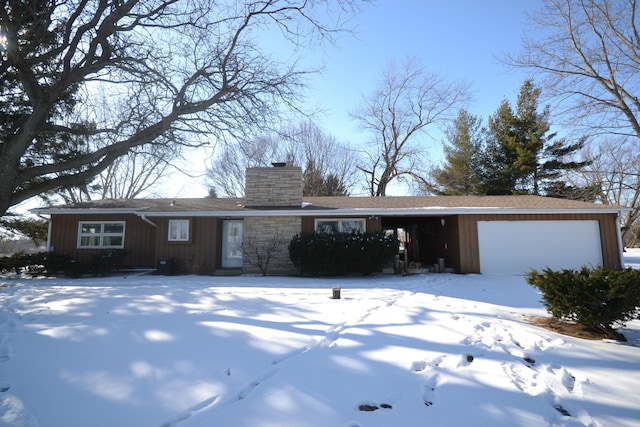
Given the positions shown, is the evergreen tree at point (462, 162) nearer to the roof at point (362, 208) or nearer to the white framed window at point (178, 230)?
the roof at point (362, 208)

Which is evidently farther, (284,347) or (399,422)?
(284,347)

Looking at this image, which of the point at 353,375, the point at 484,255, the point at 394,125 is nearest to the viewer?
the point at 353,375

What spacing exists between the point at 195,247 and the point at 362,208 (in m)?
6.76

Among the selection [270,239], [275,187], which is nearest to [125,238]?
[270,239]

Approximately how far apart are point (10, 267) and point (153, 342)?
→ 12.9 m

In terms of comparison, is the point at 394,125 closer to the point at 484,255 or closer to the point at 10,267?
the point at 484,255

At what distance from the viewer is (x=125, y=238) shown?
47.1 ft

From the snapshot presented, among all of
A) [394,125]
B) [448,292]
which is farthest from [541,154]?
[448,292]

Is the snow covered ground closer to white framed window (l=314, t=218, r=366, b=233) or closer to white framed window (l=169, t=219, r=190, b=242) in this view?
white framed window (l=314, t=218, r=366, b=233)

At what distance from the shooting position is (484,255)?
492 inches

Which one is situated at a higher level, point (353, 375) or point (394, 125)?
point (394, 125)

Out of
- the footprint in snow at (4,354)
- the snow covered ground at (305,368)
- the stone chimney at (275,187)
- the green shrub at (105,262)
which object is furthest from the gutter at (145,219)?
the footprint in snow at (4,354)

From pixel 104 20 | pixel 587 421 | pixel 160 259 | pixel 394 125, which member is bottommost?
pixel 587 421

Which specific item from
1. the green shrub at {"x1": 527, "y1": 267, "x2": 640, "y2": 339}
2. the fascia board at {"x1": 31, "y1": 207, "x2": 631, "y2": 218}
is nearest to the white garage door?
the fascia board at {"x1": 31, "y1": 207, "x2": 631, "y2": 218}
